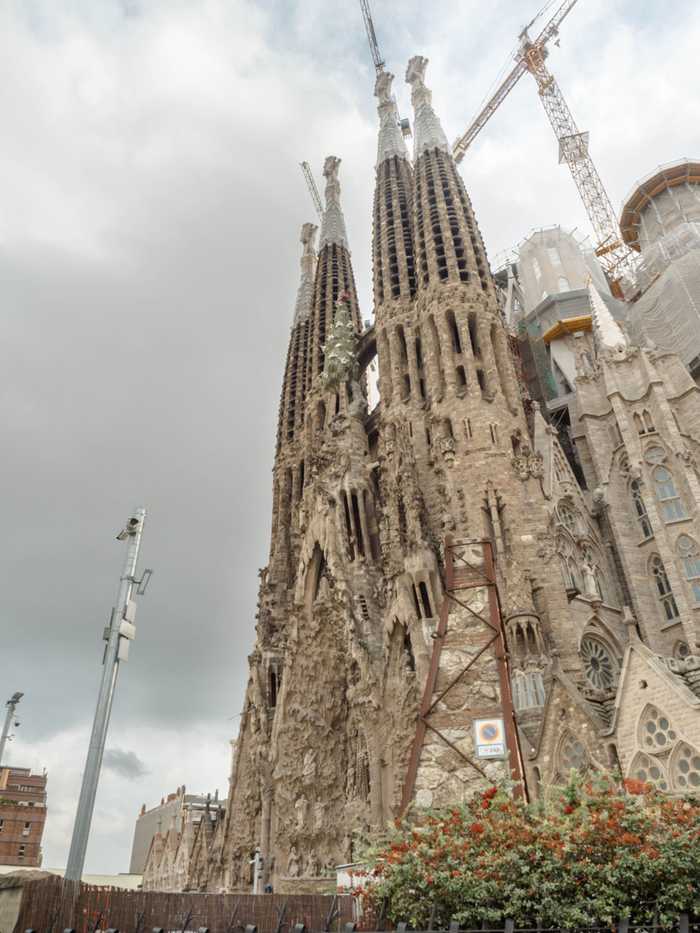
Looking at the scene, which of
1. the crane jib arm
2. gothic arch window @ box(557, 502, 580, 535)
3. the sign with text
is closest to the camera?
the sign with text

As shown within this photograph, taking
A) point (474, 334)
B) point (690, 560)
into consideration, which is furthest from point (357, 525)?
point (690, 560)

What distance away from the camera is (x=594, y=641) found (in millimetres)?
24188

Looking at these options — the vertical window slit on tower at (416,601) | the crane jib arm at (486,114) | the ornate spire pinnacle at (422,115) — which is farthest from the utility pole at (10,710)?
the crane jib arm at (486,114)

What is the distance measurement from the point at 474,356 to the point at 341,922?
23.7 metres

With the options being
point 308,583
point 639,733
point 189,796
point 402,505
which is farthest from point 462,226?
point 189,796

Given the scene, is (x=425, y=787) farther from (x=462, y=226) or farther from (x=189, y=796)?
(x=189, y=796)

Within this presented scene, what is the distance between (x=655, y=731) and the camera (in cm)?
1748

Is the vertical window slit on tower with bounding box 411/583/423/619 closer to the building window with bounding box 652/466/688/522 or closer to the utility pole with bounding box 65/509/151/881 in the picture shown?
the building window with bounding box 652/466/688/522

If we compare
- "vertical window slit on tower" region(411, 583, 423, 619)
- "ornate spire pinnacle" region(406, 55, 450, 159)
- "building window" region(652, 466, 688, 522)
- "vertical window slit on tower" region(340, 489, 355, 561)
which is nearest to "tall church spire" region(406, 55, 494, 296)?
"ornate spire pinnacle" region(406, 55, 450, 159)

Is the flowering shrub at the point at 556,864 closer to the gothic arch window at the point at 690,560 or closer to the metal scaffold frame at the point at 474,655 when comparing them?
the metal scaffold frame at the point at 474,655

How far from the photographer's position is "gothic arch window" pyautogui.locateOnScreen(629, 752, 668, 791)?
661 inches

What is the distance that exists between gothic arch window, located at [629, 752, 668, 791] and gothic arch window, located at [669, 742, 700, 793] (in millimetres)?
238

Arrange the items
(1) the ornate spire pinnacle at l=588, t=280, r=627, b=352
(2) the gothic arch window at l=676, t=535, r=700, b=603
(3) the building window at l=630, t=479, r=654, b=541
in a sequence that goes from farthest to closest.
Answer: (1) the ornate spire pinnacle at l=588, t=280, r=627, b=352
(3) the building window at l=630, t=479, r=654, b=541
(2) the gothic arch window at l=676, t=535, r=700, b=603

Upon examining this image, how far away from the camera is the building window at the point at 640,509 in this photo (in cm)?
2626
